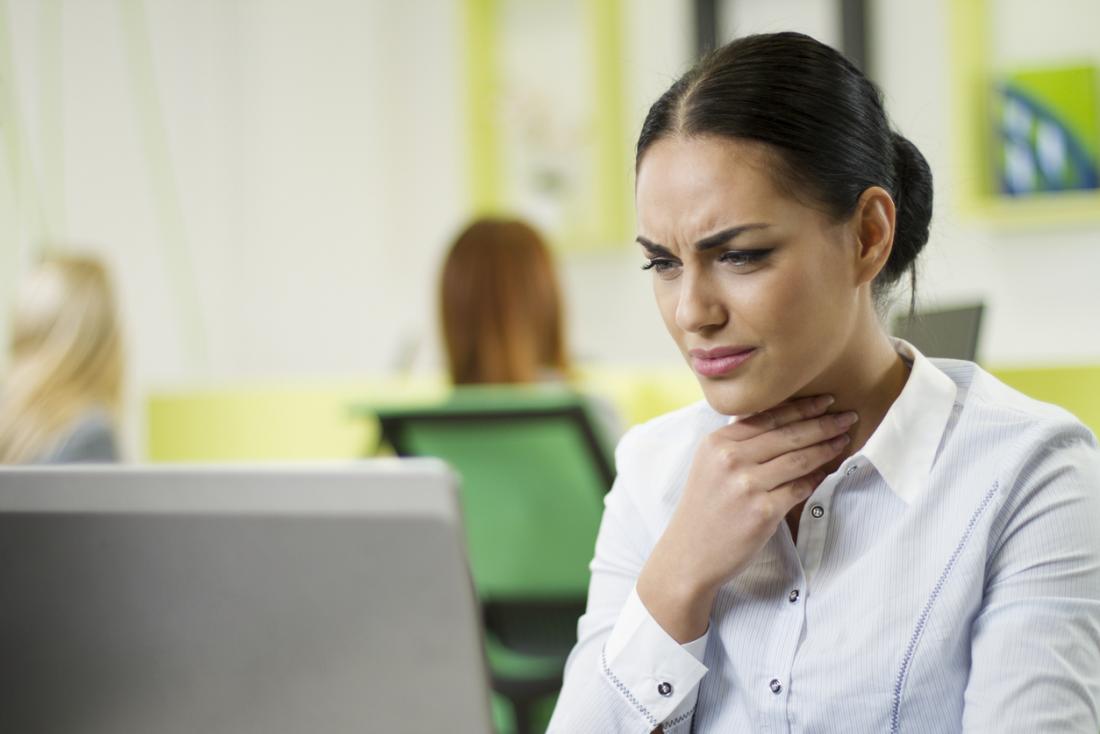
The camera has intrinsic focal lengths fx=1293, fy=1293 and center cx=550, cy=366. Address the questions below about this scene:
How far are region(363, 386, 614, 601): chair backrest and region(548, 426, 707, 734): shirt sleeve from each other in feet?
2.64

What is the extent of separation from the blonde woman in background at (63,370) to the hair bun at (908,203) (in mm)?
1768

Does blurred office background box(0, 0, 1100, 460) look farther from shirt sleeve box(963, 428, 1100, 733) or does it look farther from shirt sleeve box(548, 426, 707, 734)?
shirt sleeve box(963, 428, 1100, 733)

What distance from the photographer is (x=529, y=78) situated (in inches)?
172

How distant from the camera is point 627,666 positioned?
1.01 metres

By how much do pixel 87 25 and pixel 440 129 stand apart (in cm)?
120

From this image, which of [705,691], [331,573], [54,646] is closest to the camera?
[331,573]

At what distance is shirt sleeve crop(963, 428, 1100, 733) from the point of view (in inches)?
34.0

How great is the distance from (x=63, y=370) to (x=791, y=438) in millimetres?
1902

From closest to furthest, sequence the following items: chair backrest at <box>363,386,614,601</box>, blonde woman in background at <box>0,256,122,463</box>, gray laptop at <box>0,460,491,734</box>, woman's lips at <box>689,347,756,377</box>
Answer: gray laptop at <box>0,460,491,734</box>
woman's lips at <box>689,347,756,377</box>
chair backrest at <box>363,386,614,601</box>
blonde woman in background at <box>0,256,122,463</box>

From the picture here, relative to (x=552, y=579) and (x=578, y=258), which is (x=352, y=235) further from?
(x=552, y=579)

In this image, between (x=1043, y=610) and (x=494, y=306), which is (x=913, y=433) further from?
(x=494, y=306)

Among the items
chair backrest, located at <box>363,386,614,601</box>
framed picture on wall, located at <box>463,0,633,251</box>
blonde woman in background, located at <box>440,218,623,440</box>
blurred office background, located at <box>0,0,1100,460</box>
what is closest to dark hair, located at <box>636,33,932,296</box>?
chair backrest, located at <box>363,386,614,601</box>

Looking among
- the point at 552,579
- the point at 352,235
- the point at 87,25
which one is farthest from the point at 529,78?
the point at 552,579

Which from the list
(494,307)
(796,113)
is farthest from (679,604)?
(494,307)
